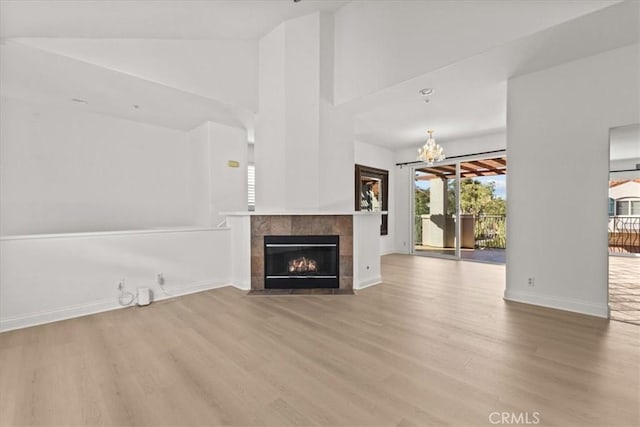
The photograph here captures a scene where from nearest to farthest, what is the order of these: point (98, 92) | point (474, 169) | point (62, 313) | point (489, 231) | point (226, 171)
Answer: point (62, 313) < point (98, 92) < point (226, 171) < point (474, 169) < point (489, 231)

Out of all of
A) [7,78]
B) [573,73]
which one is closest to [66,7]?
[7,78]

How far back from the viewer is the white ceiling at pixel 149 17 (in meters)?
2.31

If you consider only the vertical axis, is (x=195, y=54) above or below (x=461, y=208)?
above

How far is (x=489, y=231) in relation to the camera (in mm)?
7289

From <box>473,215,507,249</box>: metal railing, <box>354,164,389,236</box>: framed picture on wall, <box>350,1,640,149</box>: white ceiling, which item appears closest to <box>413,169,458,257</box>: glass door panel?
<box>354,164,389,236</box>: framed picture on wall

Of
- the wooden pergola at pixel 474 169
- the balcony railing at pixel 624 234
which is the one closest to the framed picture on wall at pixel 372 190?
the wooden pergola at pixel 474 169

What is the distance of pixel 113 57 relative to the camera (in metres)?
2.92

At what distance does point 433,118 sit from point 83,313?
18.5 ft

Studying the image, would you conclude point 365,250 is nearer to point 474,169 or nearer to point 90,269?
point 90,269

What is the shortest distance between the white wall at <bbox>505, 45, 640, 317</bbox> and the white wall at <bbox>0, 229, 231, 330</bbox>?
3.98m

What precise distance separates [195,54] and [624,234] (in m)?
5.16

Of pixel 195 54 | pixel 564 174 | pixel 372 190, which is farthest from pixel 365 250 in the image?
pixel 195 54

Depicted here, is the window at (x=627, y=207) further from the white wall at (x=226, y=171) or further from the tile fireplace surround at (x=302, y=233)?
the white wall at (x=226, y=171)

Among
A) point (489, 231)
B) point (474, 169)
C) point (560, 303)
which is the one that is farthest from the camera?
point (489, 231)
